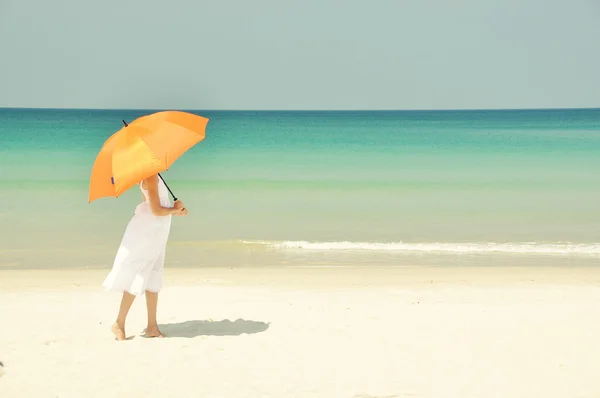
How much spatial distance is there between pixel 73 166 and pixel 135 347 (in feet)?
71.5

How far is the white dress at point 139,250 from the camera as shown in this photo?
201 inches

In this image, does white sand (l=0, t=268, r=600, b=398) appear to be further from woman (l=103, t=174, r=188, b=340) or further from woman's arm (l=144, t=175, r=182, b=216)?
woman's arm (l=144, t=175, r=182, b=216)

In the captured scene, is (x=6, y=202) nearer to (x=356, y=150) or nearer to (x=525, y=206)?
(x=525, y=206)

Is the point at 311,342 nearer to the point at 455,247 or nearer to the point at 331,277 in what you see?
the point at 331,277

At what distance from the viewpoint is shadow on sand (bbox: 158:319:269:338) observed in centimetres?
563

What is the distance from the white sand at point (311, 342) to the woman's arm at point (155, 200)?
932mm

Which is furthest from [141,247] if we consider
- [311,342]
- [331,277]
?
[331,277]

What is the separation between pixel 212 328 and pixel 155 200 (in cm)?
131

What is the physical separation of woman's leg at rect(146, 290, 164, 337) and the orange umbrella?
0.79 m

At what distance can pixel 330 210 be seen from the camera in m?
15.1

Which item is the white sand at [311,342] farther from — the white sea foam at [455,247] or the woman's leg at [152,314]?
the white sea foam at [455,247]

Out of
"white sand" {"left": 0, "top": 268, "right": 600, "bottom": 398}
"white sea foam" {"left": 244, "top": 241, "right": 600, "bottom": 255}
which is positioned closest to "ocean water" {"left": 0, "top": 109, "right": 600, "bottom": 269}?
"white sea foam" {"left": 244, "top": 241, "right": 600, "bottom": 255}

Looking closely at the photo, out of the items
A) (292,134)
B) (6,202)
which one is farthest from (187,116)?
(292,134)

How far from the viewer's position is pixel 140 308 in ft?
21.3
